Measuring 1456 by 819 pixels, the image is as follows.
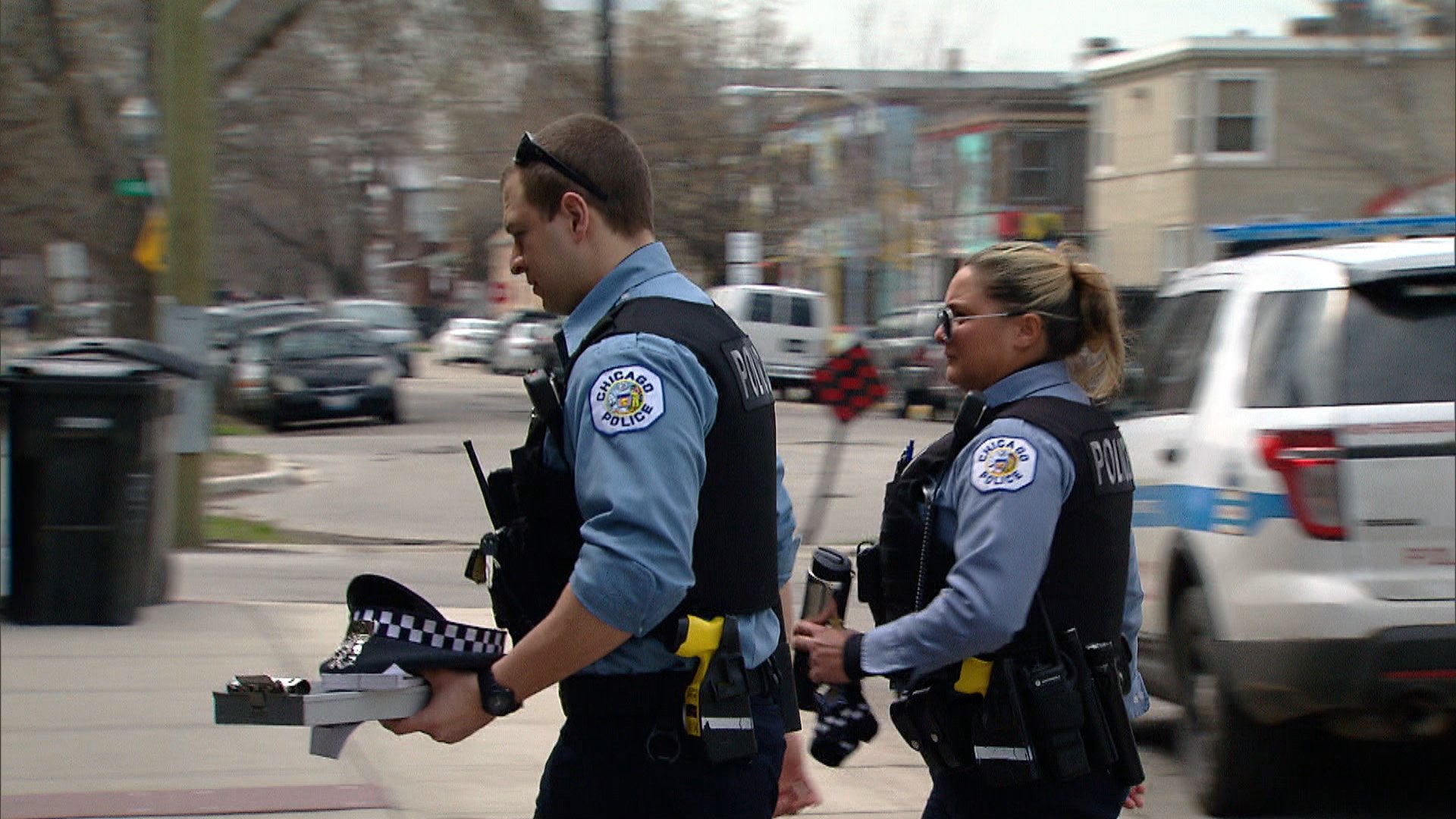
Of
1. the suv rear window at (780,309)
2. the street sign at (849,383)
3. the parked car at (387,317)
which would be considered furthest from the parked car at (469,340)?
the street sign at (849,383)

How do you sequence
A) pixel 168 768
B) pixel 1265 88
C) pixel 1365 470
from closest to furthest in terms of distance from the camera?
pixel 1365 470 < pixel 168 768 < pixel 1265 88

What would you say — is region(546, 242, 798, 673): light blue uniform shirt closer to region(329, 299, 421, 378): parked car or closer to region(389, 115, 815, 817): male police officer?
region(389, 115, 815, 817): male police officer

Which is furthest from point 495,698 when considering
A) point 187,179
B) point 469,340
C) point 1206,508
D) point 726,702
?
point 469,340

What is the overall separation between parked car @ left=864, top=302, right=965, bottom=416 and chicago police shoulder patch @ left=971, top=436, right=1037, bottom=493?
75.3 feet

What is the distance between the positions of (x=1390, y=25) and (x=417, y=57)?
12.5 metres

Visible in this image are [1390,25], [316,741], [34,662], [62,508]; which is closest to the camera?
[316,741]

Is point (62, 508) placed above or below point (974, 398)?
below

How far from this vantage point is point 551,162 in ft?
8.82

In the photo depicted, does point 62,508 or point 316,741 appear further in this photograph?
point 62,508

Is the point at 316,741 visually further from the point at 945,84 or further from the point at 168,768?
the point at 945,84

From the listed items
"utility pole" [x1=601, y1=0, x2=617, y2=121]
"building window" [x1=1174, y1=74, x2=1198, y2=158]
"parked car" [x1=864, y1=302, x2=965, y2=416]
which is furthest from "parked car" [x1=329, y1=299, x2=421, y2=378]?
"utility pole" [x1=601, y1=0, x2=617, y2=121]

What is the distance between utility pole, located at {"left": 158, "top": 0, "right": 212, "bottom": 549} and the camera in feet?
35.5

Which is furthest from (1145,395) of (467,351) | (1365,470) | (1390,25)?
(467,351)

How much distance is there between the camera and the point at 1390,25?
77.7 feet
